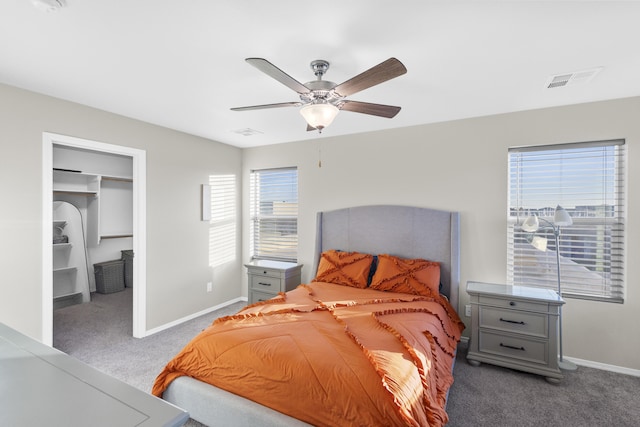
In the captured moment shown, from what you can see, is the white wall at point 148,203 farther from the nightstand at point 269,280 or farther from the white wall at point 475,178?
the white wall at point 475,178

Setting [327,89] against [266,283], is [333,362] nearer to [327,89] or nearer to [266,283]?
[327,89]

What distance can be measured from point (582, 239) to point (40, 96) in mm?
5182

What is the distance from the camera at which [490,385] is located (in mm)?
2516

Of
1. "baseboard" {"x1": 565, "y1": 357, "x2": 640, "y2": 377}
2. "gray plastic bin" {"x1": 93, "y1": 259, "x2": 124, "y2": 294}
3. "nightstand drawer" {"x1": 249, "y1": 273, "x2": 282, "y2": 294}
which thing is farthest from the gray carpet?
"gray plastic bin" {"x1": 93, "y1": 259, "x2": 124, "y2": 294}

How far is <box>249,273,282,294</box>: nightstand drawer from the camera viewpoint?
12.6ft

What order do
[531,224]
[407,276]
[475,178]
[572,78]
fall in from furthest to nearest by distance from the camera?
[475,178] → [407,276] → [531,224] → [572,78]

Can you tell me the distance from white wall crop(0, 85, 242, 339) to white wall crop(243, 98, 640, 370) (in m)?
1.29

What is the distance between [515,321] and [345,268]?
1.69 meters

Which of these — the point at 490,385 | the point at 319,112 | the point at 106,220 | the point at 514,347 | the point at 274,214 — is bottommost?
the point at 490,385

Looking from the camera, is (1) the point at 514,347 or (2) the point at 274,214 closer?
Result: (1) the point at 514,347

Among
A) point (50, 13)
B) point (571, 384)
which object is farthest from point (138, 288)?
point (571, 384)

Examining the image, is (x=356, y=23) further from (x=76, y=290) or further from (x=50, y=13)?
(x=76, y=290)

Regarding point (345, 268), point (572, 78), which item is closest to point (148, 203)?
point (345, 268)

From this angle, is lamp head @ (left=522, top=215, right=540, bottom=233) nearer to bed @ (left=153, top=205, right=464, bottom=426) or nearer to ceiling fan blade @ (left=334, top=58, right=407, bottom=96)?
bed @ (left=153, top=205, right=464, bottom=426)
